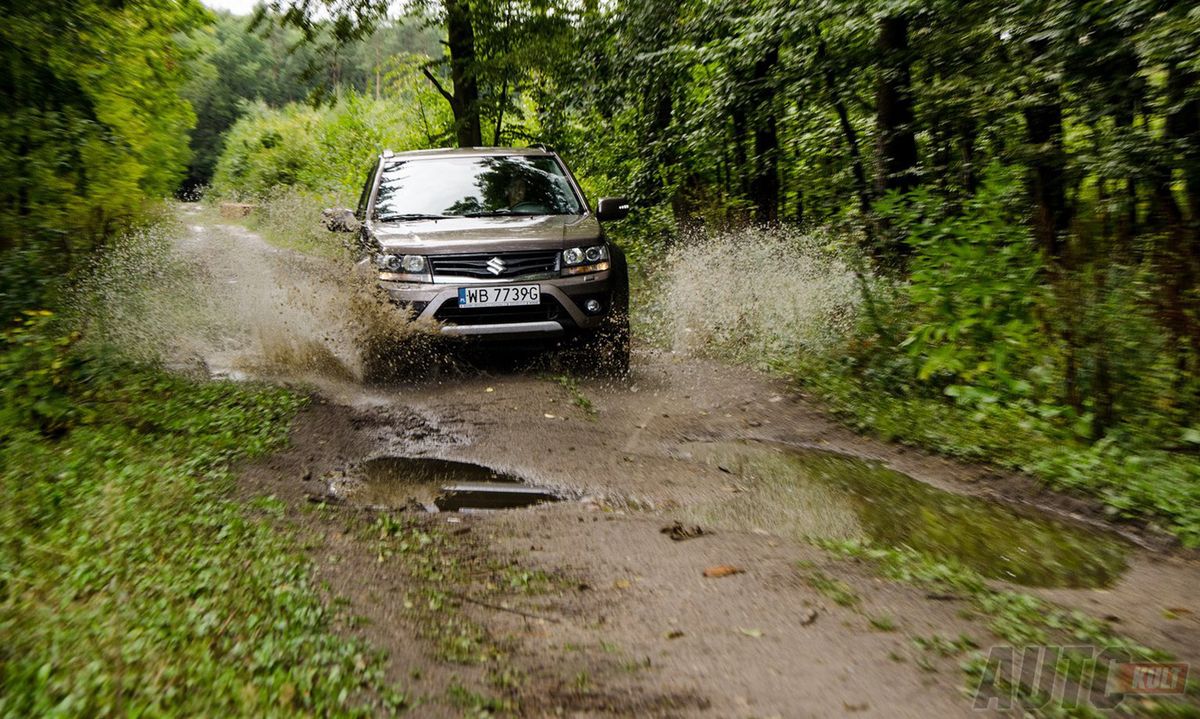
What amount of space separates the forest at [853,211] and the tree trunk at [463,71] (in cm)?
181

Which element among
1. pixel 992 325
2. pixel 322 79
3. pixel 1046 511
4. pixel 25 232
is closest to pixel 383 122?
pixel 322 79

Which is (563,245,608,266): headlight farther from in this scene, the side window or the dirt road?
the side window

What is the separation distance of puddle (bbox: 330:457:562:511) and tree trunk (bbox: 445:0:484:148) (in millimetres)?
11308

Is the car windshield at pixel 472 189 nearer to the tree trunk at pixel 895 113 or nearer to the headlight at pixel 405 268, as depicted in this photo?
the headlight at pixel 405 268

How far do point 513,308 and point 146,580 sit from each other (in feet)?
13.4

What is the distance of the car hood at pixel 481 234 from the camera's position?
680 cm

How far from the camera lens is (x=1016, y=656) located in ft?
8.81

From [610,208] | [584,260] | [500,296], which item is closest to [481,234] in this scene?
[500,296]

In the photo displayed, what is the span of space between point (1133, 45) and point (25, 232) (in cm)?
900

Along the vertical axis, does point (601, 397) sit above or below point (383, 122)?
below

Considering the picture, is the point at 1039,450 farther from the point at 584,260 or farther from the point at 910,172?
the point at 910,172

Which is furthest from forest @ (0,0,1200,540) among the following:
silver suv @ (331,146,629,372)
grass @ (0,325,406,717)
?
grass @ (0,325,406,717)

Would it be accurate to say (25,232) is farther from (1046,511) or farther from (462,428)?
(1046,511)

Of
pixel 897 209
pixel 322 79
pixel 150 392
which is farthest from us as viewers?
pixel 322 79
